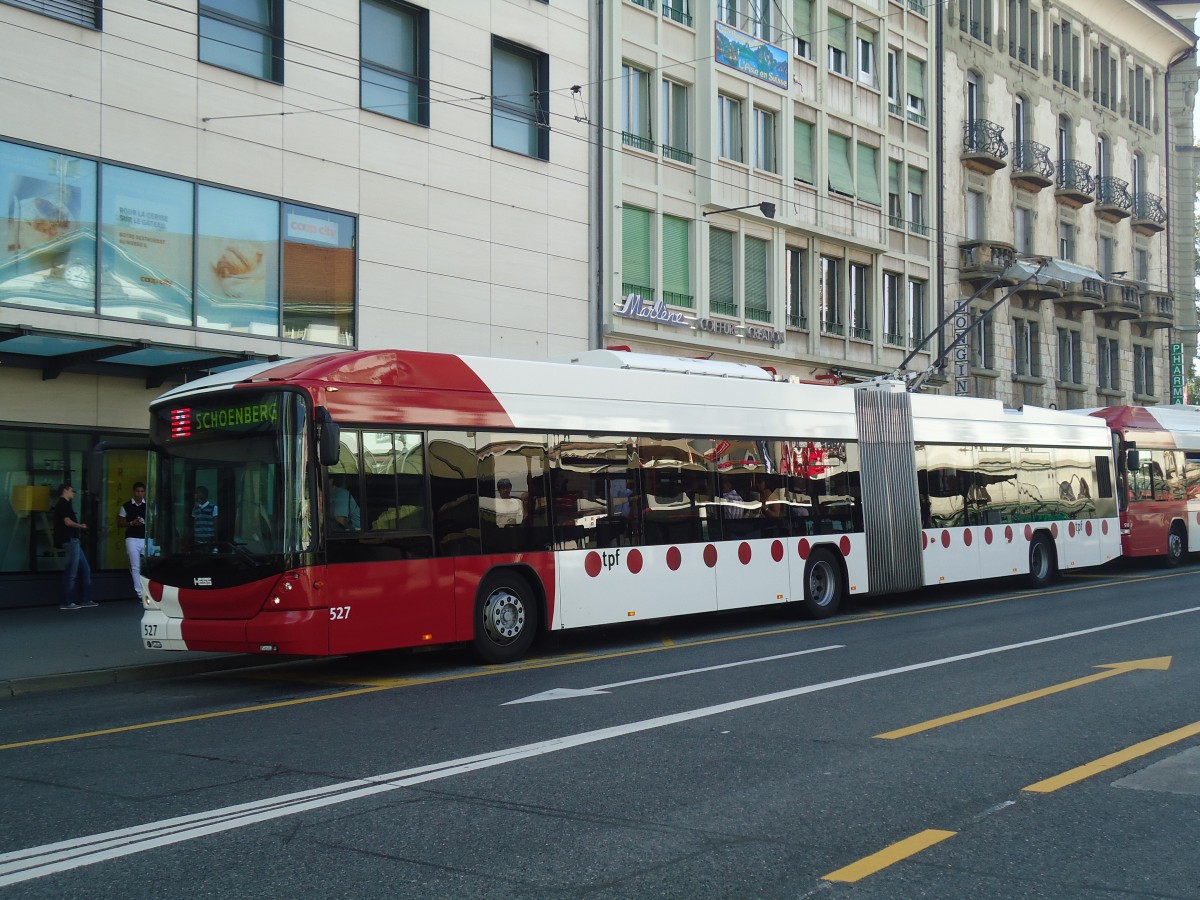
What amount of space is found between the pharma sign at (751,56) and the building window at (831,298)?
461cm

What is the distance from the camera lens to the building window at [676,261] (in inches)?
1092

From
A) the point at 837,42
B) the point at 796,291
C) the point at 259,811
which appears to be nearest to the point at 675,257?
the point at 796,291

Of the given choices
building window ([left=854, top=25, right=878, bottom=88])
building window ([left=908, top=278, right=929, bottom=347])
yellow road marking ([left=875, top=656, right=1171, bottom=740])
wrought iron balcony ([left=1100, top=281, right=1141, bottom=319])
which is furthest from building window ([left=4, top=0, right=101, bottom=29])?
wrought iron balcony ([left=1100, top=281, right=1141, bottom=319])

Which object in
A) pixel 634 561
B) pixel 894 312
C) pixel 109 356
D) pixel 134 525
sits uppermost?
pixel 894 312

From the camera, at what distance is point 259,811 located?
6496mm

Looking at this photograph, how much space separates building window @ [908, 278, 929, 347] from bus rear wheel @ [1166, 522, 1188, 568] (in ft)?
33.9

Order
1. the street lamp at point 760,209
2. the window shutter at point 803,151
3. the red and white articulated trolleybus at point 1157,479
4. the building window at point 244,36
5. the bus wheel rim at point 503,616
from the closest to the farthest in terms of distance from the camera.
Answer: the bus wheel rim at point 503,616
the building window at point 244,36
the red and white articulated trolleybus at point 1157,479
the street lamp at point 760,209
the window shutter at point 803,151

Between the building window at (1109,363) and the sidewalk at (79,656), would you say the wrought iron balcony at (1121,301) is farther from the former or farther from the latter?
the sidewalk at (79,656)

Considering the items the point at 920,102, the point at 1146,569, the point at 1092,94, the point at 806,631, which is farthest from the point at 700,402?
the point at 1092,94

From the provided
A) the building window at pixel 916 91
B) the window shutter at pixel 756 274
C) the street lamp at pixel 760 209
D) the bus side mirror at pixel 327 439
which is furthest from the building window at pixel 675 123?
the bus side mirror at pixel 327 439

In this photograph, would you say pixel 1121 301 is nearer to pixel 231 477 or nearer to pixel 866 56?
pixel 866 56

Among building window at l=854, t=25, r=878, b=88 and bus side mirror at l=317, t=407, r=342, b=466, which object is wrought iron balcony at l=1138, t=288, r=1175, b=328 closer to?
building window at l=854, t=25, r=878, b=88

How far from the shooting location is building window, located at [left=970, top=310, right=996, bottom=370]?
39.1m

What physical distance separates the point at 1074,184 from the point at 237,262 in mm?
32535
